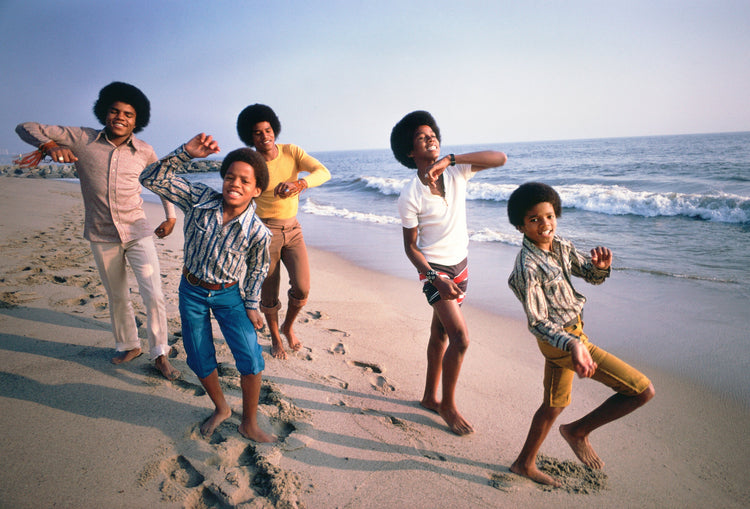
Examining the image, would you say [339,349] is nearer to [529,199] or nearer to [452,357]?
[452,357]

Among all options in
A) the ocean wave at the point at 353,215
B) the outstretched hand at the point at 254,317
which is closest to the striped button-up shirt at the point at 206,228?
the outstretched hand at the point at 254,317

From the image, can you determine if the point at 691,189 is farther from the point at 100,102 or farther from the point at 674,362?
the point at 100,102

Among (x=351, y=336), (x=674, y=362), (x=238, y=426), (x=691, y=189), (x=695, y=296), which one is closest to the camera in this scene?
(x=238, y=426)

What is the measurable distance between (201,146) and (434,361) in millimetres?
2111

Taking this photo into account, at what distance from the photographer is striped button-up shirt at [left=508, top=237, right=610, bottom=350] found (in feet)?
6.58

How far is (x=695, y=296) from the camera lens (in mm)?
5102

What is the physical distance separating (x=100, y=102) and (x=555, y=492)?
4.20m

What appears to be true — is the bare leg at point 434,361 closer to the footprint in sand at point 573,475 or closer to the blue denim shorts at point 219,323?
the footprint in sand at point 573,475

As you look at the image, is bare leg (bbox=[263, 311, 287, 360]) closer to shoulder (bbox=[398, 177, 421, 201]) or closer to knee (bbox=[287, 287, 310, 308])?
knee (bbox=[287, 287, 310, 308])

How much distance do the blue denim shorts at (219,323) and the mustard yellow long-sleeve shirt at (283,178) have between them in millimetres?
1237

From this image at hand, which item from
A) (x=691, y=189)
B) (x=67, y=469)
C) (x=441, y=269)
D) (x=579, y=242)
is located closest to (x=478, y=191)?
(x=691, y=189)

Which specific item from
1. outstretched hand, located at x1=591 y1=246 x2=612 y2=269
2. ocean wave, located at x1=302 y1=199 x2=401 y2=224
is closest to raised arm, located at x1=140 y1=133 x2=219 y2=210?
outstretched hand, located at x1=591 y1=246 x2=612 y2=269

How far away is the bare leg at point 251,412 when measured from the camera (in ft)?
7.83

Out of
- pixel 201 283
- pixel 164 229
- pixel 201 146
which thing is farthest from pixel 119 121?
pixel 201 283
